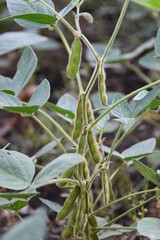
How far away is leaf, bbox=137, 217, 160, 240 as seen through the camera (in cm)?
95

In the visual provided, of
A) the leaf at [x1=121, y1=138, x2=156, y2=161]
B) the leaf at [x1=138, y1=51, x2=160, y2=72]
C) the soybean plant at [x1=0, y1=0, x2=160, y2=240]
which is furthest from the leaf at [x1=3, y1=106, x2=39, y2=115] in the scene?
the leaf at [x1=138, y1=51, x2=160, y2=72]

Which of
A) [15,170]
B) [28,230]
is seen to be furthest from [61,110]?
[28,230]

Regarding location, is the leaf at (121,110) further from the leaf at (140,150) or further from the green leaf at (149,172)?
the leaf at (140,150)

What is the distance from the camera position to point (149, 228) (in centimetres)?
97

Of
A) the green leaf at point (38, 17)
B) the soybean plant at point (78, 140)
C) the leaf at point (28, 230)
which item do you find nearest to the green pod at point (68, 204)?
the soybean plant at point (78, 140)

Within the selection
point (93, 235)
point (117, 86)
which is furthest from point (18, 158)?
point (117, 86)

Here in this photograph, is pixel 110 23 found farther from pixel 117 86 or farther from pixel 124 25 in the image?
pixel 117 86

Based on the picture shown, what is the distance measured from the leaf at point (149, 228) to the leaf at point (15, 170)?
0.77ft

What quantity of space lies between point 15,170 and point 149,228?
0.92 ft

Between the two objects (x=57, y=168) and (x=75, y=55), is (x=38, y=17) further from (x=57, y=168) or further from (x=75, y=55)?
(x=57, y=168)

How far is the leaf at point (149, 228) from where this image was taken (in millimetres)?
947

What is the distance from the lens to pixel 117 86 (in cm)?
286

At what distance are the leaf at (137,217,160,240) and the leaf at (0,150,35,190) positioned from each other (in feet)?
0.77

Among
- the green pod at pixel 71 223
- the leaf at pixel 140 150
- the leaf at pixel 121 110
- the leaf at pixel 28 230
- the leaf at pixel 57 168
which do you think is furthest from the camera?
the leaf at pixel 140 150
